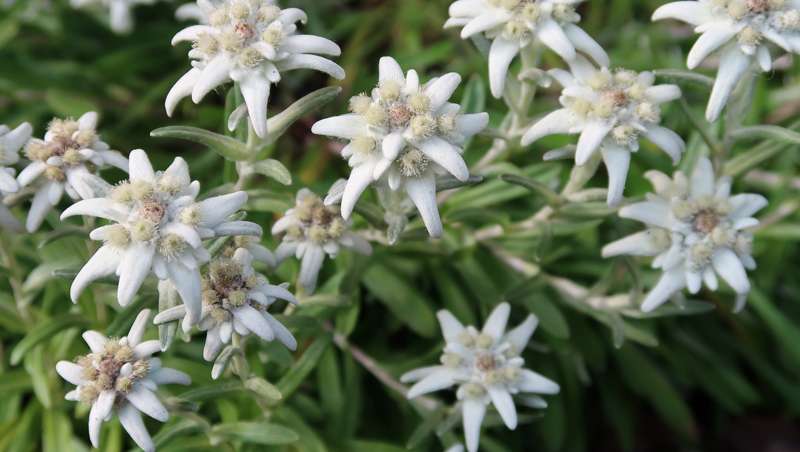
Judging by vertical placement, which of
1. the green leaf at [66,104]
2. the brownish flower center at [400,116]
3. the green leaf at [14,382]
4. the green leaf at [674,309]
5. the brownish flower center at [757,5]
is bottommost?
the green leaf at [674,309]

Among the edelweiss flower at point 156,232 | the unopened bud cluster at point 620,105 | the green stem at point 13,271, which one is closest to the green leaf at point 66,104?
the green stem at point 13,271

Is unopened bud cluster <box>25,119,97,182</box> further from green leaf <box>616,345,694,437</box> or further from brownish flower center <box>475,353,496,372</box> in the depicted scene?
green leaf <box>616,345,694,437</box>

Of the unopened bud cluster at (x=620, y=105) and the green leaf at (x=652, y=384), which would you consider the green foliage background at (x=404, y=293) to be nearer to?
the green leaf at (x=652, y=384)

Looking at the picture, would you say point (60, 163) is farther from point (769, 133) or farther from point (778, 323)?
point (778, 323)

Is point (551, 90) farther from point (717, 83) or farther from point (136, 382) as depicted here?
point (136, 382)

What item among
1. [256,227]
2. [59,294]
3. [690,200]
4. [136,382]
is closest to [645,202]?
[690,200]

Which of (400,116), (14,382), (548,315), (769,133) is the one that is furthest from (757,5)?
(14,382)

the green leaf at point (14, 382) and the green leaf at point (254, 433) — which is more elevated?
→ the green leaf at point (14, 382)

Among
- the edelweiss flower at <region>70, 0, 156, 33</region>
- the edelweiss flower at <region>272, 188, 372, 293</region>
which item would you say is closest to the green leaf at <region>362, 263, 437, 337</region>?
the edelweiss flower at <region>272, 188, 372, 293</region>
